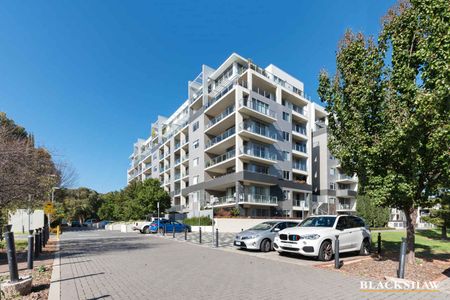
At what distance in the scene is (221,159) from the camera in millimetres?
43219

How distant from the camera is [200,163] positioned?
47.7 m

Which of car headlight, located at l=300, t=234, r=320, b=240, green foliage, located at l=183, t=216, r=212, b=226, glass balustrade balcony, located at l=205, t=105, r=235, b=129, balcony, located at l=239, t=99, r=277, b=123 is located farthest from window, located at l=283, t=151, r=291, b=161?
car headlight, located at l=300, t=234, r=320, b=240

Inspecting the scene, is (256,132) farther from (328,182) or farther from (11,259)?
(11,259)

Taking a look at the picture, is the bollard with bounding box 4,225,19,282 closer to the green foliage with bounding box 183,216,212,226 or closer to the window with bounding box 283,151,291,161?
the green foliage with bounding box 183,216,212,226

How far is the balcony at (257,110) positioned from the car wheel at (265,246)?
26054 mm

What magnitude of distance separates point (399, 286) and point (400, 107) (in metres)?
5.10

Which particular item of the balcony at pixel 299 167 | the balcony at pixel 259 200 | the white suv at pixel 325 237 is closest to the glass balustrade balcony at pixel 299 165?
the balcony at pixel 299 167

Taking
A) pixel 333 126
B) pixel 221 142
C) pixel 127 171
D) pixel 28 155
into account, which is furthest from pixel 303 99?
pixel 127 171

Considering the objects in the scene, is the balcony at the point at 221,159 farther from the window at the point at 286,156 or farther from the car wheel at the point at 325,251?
the car wheel at the point at 325,251

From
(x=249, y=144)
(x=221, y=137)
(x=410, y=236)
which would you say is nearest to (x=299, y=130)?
(x=249, y=144)

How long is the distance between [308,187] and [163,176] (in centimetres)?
3285

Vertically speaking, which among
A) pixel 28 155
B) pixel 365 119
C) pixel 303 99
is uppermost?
pixel 303 99

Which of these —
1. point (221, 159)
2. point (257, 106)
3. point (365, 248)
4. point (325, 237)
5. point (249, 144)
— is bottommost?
point (365, 248)

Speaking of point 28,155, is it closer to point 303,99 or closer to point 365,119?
point 365,119
